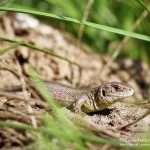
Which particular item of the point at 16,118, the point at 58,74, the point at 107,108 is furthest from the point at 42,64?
the point at 16,118

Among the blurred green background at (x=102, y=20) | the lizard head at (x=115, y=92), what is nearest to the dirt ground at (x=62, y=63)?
the lizard head at (x=115, y=92)

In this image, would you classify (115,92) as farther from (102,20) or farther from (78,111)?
(102,20)

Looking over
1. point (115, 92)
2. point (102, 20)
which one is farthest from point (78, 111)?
point (102, 20)

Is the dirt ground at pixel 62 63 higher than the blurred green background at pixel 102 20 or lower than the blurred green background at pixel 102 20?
lower

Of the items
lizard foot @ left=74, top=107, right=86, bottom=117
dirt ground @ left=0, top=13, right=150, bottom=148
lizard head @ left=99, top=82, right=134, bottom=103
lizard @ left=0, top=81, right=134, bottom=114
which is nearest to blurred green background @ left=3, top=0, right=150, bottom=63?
dirt ground @ left=0, top=13, right=150, bottom=148

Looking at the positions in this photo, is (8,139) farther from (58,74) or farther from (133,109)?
(58,74)

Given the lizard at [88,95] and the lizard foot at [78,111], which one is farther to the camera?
the lizard at [88,95]

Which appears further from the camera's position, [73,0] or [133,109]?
[73,0]

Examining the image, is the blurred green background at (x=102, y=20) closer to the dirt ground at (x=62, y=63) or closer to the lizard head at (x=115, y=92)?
the dirt ground at (x=62, y=63)
